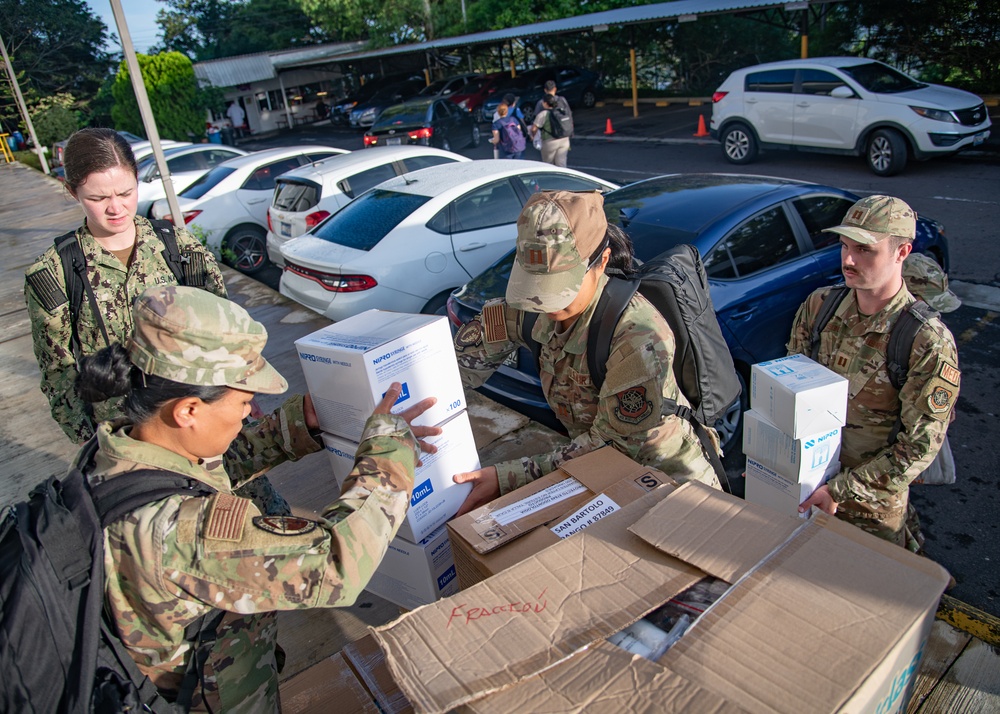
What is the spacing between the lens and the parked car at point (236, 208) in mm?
9297

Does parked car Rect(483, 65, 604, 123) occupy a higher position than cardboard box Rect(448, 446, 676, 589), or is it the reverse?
parked car Rect(483, 65, 604, 123)

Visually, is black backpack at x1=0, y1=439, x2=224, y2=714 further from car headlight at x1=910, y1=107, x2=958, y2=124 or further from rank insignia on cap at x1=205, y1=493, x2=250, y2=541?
car headlight at x1=910, y1=107, x2=958, y2=124

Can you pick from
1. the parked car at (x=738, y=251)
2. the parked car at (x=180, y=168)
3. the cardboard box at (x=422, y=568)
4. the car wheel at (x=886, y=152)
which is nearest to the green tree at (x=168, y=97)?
the parked car at (x=180, y=168)

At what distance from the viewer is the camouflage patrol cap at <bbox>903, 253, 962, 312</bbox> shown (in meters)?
3.09

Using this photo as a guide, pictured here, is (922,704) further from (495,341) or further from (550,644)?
(495,341)

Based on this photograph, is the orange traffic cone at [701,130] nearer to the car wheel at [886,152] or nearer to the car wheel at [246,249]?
the car wheel at [886,152]

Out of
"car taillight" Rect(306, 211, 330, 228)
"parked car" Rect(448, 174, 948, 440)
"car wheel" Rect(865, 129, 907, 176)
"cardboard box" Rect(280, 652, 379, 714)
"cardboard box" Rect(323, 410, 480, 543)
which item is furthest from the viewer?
"car wheel" Rect(865, 129, 907, 176)

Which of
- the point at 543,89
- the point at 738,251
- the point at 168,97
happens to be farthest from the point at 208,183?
the point at 168,97

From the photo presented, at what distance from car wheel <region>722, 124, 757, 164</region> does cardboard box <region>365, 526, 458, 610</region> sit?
12357 millimetres

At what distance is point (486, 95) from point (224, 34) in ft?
127

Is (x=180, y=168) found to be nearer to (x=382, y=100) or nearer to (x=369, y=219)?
(x=369, y=219)

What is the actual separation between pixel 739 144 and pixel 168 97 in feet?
71.7

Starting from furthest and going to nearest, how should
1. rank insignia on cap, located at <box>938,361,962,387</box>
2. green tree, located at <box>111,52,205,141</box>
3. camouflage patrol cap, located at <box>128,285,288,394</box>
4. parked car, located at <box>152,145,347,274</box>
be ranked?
1. green tree, located at <box>111,52,205,141</box>
2. parked car, located at <box>152,145,347,274</box>
3. rank insignia on cap, located at <box>938,361,962,387</box>
4. camouflage patrol cap, located at <box>128,285,288,394</box>

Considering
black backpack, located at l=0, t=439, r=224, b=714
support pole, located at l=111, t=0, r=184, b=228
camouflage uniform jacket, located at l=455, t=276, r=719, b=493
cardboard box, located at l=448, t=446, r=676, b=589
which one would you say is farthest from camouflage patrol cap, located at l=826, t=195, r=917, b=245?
support pole, located at l=111, t=0, r=184, b=228
